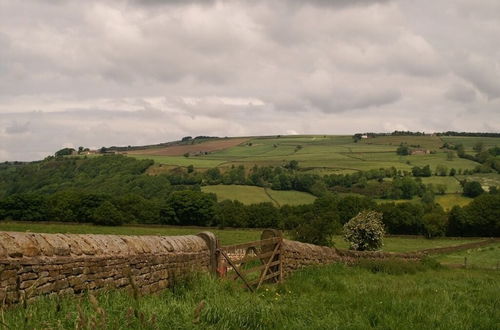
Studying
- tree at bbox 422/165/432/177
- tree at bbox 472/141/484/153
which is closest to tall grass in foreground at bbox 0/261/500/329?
tree at bbox 422/165/432/177

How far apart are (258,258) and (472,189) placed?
92711 mm

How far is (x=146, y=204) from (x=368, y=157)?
235ft

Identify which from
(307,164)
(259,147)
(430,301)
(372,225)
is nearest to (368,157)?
(307,164)

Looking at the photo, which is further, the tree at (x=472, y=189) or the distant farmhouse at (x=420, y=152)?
the distant farmhouse at (x=420, y=152)

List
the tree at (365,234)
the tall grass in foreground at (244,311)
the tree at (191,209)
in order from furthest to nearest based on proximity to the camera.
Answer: the tree at (191,209), the tree at (365,234), the tall grass in foreground at (244,311)

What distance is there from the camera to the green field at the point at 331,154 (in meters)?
125

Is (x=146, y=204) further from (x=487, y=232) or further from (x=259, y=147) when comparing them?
(x=259, y=147)

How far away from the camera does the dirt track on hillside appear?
158 meters

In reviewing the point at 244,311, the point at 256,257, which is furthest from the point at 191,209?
the point at 244,311

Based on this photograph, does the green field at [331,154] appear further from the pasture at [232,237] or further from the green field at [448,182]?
the pasture at [232,237]

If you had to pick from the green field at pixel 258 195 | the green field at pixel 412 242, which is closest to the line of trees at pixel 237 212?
the green field at pixel 412 242

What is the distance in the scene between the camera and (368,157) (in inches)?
5374

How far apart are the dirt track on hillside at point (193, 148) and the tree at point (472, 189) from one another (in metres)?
83.9

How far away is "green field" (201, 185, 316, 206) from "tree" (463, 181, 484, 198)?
28.8 m
